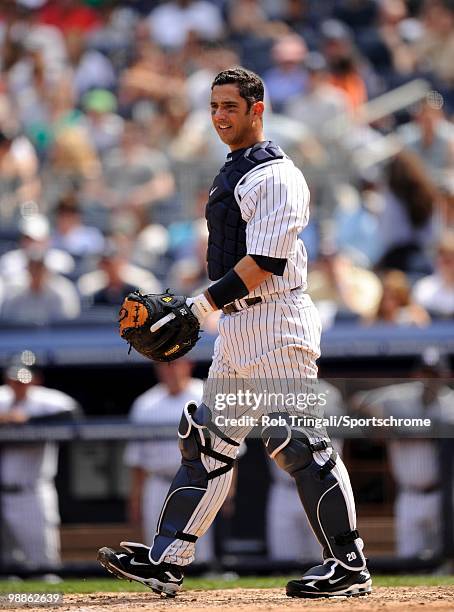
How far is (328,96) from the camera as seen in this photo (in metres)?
10.9

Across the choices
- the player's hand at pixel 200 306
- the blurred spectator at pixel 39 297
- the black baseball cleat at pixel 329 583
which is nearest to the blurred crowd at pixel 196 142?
the blurred spectator at pixel 39 297

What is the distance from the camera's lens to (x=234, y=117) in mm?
4707

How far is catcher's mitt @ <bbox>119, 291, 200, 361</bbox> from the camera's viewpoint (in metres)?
4.53

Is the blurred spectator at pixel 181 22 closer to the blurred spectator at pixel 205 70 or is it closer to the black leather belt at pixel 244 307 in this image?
the blurred spectator at pixel 205 70

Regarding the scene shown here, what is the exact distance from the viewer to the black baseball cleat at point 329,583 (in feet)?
15.3

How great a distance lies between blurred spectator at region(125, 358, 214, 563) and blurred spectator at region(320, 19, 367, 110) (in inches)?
162

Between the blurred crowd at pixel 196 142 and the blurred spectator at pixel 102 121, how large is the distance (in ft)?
0.06

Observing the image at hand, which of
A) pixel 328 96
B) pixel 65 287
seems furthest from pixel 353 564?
pixel 328 96

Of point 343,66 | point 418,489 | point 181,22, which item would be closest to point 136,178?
point 343,66

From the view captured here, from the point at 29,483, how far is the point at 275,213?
357cm

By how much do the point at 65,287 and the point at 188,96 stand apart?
2934 millimetres

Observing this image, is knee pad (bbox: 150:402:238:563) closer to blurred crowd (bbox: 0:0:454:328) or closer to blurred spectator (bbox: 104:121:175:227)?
blurred crowd (bbox: 0:0:454:328)

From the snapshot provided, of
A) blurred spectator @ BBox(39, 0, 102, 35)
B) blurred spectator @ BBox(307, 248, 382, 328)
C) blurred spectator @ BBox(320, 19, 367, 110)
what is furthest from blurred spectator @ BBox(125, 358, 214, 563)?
blurred spectator @ BBox(39, 0, 102, 35)

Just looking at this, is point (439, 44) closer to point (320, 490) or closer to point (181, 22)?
point (181, 22)
